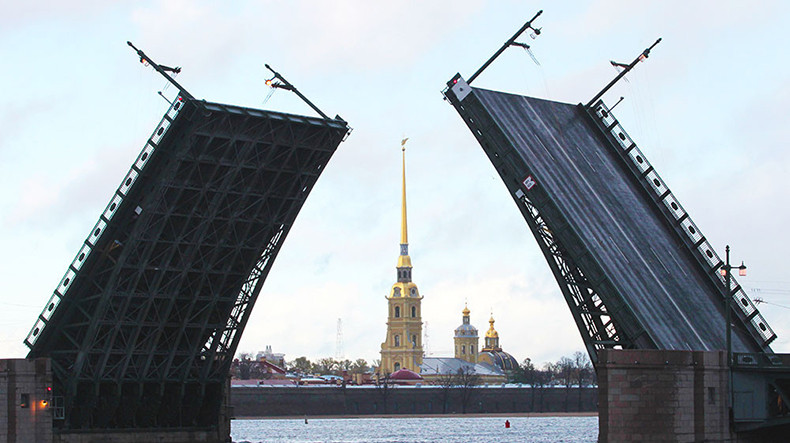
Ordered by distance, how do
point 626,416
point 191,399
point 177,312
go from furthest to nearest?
1. point 191,399
2. point 177,312
3. point 626,416

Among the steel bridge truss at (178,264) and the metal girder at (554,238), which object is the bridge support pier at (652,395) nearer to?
the metal girder at (554,238)

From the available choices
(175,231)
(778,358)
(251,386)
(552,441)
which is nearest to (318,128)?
(175,231)

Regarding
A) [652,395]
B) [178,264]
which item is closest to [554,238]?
[652,395]

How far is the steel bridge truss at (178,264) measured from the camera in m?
46.7

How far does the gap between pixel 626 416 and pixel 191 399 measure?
20194 mm

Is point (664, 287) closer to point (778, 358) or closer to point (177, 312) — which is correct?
point (778, 358)

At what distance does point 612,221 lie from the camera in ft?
155

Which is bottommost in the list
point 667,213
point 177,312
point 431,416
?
point 431,416

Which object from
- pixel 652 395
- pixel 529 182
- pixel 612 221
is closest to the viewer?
pixel 652 395

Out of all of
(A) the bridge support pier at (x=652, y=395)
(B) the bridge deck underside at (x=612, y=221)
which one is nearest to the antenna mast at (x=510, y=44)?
(B) the bridge deck underside at (x=612, y=221)

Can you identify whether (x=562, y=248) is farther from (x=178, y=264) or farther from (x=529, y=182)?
(x=178, y=264)

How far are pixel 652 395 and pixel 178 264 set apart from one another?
1702cm

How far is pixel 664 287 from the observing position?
46812mm

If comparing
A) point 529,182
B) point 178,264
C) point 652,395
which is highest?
point 529,182
